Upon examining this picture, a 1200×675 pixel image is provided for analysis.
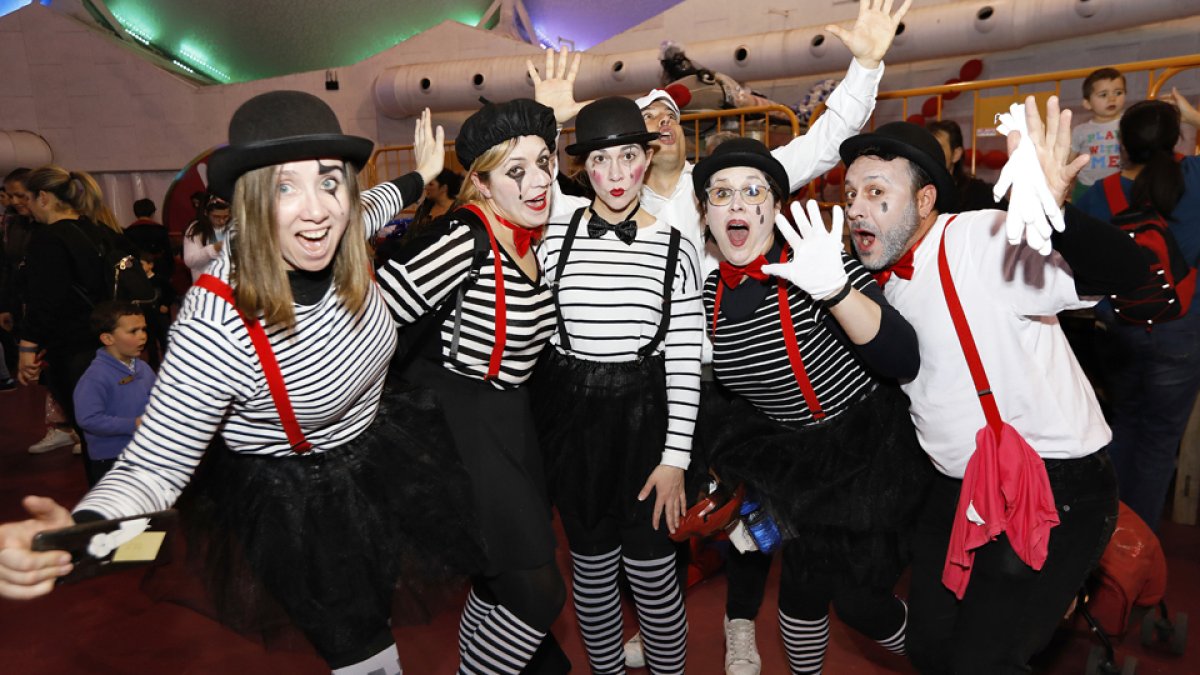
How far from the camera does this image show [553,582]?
7.94ft

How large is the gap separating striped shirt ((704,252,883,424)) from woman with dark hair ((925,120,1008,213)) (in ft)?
5.70

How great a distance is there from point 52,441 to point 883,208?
6.38 m

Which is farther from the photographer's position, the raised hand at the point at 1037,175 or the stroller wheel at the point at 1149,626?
the stroller wheel at the point at 1149,626

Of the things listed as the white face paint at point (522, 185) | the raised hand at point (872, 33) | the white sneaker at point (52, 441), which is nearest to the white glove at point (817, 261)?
the white face paint at point (522, 185)

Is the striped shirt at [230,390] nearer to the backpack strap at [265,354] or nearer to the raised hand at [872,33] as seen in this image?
the backpack strap at [265,354]

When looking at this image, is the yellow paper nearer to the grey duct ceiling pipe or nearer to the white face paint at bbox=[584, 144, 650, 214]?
the white face paint at bbox=[584, 144, 650, 214]

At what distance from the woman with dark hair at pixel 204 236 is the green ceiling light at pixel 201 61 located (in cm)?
800

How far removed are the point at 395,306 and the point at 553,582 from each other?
2.89ft

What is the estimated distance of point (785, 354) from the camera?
242cm

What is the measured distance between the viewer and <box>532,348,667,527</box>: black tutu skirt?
261cm

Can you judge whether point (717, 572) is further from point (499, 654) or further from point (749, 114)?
point (749, 114)

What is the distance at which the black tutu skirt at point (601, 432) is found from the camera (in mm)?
2605

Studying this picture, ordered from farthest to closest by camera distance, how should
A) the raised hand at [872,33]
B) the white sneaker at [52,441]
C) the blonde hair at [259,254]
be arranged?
1. the white sneaker at [52,441]
2. the raised hand at [872,33]
3. the blonde hair at [259,254]

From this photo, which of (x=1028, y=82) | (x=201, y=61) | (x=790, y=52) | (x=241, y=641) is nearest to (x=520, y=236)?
(x=241, y=641)
